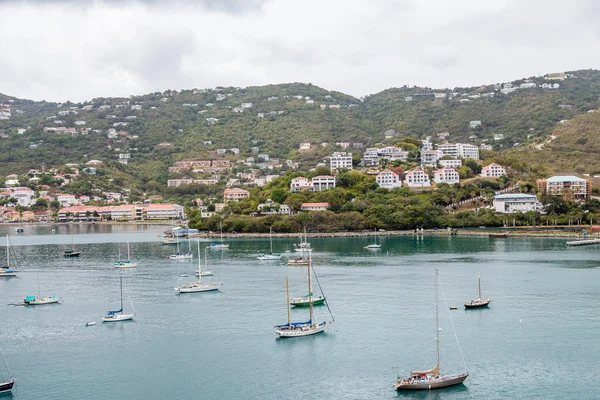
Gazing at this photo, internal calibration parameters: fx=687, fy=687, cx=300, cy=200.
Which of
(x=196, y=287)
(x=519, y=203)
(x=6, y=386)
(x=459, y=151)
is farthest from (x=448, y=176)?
(x=6, y=386)

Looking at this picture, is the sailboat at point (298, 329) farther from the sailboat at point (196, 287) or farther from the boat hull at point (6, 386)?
the sailboat at point (196, 287)

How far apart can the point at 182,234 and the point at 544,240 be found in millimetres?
37126

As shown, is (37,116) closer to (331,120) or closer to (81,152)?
(81,152)

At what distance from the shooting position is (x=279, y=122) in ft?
468

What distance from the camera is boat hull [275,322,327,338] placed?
27703 millimetres

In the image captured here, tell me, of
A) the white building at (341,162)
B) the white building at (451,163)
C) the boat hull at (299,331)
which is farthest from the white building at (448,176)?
the boat hull at (299,331)

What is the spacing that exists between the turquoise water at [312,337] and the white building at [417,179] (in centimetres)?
3238

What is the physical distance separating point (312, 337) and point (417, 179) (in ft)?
184

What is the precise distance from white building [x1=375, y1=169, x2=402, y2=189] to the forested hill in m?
31.0

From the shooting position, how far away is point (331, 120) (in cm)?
14312

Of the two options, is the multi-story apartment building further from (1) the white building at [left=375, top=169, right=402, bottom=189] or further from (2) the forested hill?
(2) the forested hill

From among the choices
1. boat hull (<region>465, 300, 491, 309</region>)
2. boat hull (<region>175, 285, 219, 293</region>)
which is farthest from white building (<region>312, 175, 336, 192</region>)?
boat hull (<region>465, 300, 491, 309</region>)

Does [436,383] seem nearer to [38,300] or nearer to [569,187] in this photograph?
[38,300]

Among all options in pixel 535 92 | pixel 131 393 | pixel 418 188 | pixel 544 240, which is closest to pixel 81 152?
pixel 418 188
